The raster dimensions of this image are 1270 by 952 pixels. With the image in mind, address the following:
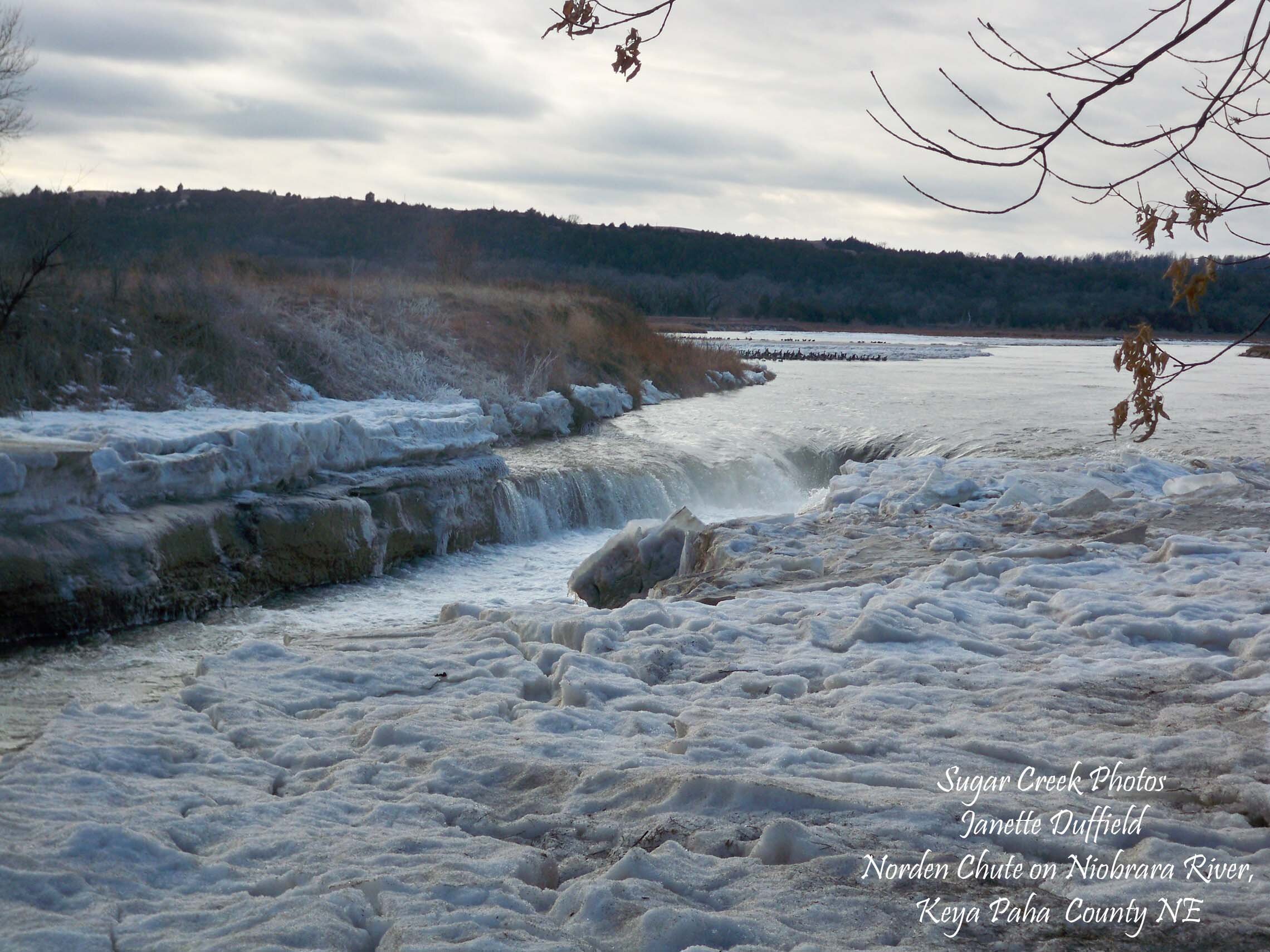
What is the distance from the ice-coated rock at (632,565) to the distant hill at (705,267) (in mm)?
37763

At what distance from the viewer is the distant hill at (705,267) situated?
68.2 meters

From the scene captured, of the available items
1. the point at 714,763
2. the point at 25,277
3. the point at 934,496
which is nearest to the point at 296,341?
the point at 25,277

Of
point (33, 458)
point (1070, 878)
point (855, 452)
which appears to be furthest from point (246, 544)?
point (855, 452)

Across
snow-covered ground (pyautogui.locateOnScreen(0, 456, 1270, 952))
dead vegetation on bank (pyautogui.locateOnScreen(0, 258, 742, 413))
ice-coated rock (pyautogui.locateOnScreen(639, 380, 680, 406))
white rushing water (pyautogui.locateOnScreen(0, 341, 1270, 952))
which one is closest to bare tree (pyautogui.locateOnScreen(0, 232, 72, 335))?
dead vegetation on bank (pyautogui.locateOnScreen(0, 258, 742, 413))

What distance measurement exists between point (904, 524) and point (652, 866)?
741cm

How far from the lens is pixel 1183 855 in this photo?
11.7 feet

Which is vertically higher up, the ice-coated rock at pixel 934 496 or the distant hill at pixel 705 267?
the distant hill at pixel 705 267

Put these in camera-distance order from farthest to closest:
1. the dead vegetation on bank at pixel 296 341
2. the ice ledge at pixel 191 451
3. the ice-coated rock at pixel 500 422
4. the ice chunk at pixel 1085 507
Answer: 1. the ice-coated rock at pixel 500 422
2. the dead vegetation on bank at pixel 296 341
3. the ice chunk at pixel 1085 507
4. the ice ledge at pixel 191 451

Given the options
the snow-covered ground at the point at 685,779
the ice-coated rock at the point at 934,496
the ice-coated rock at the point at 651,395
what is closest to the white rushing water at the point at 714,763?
the snow-covered ground at the point at 685,779

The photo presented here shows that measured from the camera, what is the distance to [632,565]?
33.7ft

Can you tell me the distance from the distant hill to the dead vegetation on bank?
59.9 ft

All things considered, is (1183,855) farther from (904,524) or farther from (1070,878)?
(904,524)

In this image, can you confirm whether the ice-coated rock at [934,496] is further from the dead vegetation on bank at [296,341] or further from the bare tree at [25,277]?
the bare tree at [25,277]

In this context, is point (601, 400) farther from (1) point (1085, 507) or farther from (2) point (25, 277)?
(1) point (1085, 507)
